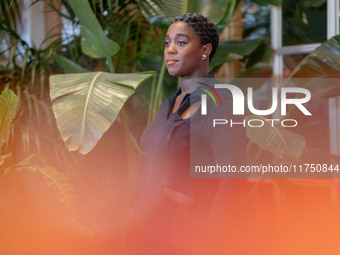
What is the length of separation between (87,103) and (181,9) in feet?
2.04

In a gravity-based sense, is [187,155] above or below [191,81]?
below

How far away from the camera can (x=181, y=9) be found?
5.74ft

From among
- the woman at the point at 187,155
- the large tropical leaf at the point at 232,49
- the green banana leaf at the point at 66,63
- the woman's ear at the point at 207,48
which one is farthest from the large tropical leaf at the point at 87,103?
the large tropical leaf at the point at 232,49

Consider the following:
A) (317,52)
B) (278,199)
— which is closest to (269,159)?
(278,199)

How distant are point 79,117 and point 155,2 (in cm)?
74

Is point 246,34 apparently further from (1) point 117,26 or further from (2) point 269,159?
(2) point 269,159

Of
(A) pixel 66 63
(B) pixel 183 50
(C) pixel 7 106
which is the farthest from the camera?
(A) pixel 66 63

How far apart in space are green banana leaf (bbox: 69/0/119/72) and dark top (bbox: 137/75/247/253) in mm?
706

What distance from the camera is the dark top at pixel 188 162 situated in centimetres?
108

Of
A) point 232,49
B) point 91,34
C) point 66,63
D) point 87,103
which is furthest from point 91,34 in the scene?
point 232,49

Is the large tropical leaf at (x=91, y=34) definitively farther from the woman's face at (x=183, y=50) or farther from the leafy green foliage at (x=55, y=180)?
the woman's face at (x=183, y=50)

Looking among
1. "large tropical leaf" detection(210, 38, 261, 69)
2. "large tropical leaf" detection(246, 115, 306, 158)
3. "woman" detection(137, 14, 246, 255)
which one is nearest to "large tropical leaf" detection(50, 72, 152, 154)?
"woman" detection(137, 14, 246, 255)

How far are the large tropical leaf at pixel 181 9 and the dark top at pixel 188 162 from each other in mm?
681

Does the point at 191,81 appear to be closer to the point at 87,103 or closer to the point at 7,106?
the point at 87,103
